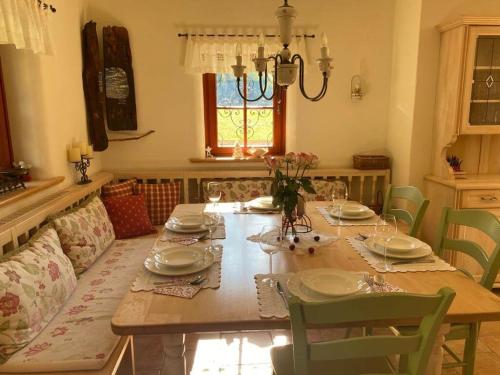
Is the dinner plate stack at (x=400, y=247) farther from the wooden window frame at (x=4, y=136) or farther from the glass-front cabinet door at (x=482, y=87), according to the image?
the wooden window frame at (x=4, y=136)

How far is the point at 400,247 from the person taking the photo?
65.8 inches

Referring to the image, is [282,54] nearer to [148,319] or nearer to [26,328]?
[148,319]

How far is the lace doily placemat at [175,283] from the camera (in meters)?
1.34

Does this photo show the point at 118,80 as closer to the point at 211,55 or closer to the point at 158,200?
the point at 211,55

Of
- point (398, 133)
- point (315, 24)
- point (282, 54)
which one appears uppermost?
point (315, 24)

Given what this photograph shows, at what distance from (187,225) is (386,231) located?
977mm

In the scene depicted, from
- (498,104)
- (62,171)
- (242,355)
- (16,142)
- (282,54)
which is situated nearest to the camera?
(282,54)

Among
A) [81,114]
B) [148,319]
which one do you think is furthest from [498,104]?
[81,114]

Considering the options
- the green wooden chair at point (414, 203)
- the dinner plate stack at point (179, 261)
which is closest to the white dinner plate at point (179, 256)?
the dinner plate stack at point (179, 261)

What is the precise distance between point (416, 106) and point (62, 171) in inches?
104

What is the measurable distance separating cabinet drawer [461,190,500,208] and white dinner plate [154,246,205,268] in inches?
80.3

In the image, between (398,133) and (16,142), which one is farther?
(398,133)

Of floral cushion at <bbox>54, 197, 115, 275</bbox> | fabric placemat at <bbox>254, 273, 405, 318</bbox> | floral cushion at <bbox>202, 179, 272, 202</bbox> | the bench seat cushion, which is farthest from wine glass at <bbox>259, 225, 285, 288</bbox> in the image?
floral cushion at <bbox>202, 179, 272, 202</bbox>

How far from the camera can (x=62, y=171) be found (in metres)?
2.59
